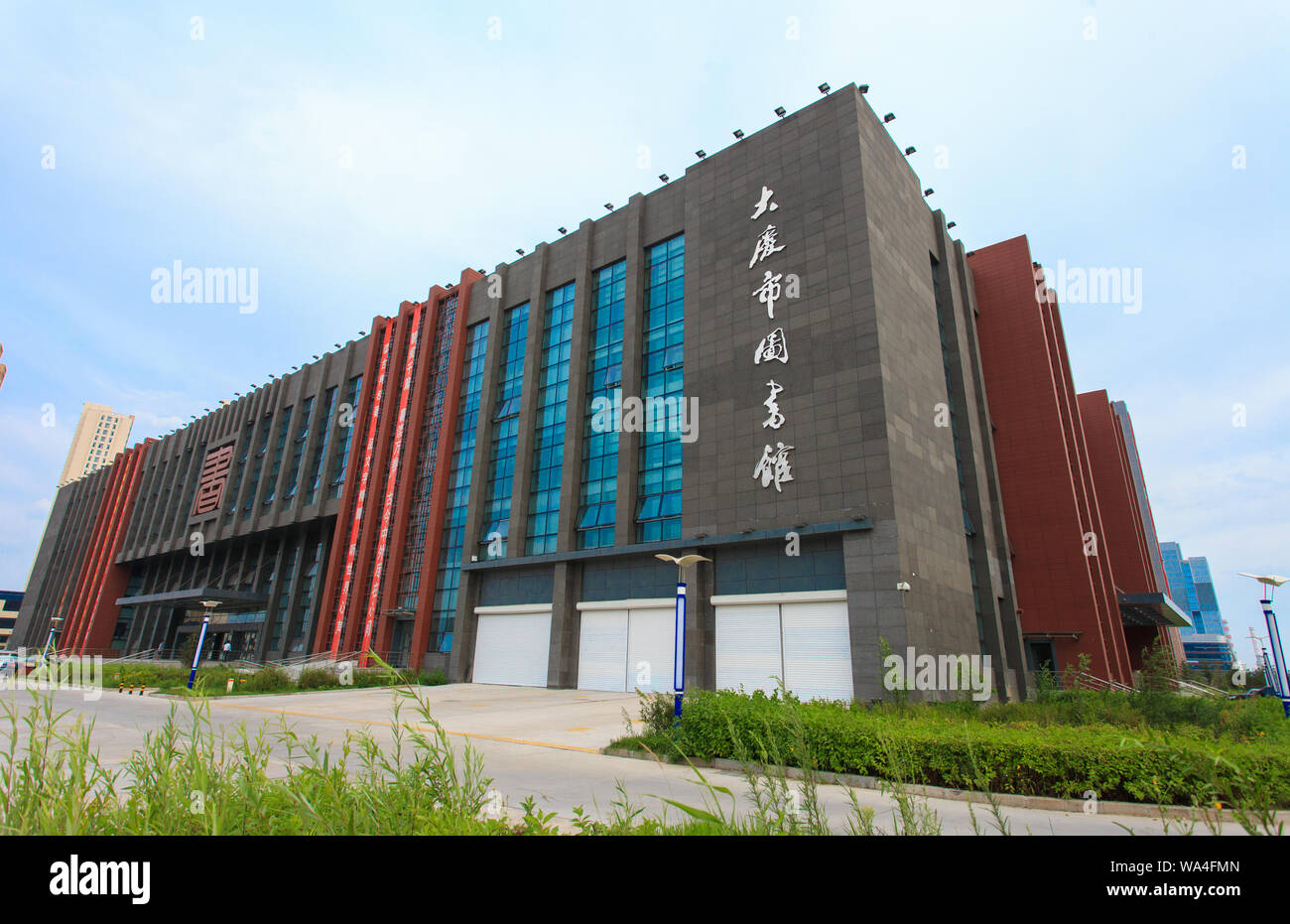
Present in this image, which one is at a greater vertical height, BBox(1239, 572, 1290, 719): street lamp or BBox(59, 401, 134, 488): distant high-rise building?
BBox(59, 401, 134, 488): distant high-rise building

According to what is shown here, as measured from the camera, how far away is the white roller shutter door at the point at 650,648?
1138 inches

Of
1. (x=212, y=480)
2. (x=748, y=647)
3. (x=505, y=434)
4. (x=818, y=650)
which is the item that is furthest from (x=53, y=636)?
(x=818, y=650)

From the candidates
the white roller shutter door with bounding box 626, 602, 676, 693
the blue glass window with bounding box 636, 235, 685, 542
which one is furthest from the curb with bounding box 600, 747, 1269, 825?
the blue glass window with bounding box 636, 235, 685, 542

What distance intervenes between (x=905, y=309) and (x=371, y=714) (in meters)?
28.8

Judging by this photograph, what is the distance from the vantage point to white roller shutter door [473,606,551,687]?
33719 millimetres

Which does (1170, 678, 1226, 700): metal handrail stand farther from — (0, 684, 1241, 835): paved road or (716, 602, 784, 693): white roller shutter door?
(0, 684, 1241, 835): paved road

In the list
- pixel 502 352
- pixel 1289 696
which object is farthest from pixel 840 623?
pixel 502 352

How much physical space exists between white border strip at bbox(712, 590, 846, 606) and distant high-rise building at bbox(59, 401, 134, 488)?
765ft

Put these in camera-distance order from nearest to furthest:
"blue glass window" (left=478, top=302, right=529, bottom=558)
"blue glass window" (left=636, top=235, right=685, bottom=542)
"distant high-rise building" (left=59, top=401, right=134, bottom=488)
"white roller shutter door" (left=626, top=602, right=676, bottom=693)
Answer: "white roller shutter door" (left=626, top=602, right=676, bottom=693)
"blue glass window" (left=636, top=235, right=685, bottom=542)
"blue glass window" (left=478, top=302, right=529, bottom=558)
"distant high-rise building" (left=59, top=401, right=134, bottom=488)

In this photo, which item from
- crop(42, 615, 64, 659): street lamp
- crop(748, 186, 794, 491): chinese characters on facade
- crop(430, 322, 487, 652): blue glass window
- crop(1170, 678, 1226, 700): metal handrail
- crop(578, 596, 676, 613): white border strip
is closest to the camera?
crop(748, 186, 794, 491): chinese characters on facade

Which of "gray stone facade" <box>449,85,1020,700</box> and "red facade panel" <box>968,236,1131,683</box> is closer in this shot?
"gray stone facade" <box>449,85,1020,700</box>

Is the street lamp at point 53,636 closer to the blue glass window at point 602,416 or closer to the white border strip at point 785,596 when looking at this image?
the blue glass window at point 602,416

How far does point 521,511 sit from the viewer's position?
36938mm
